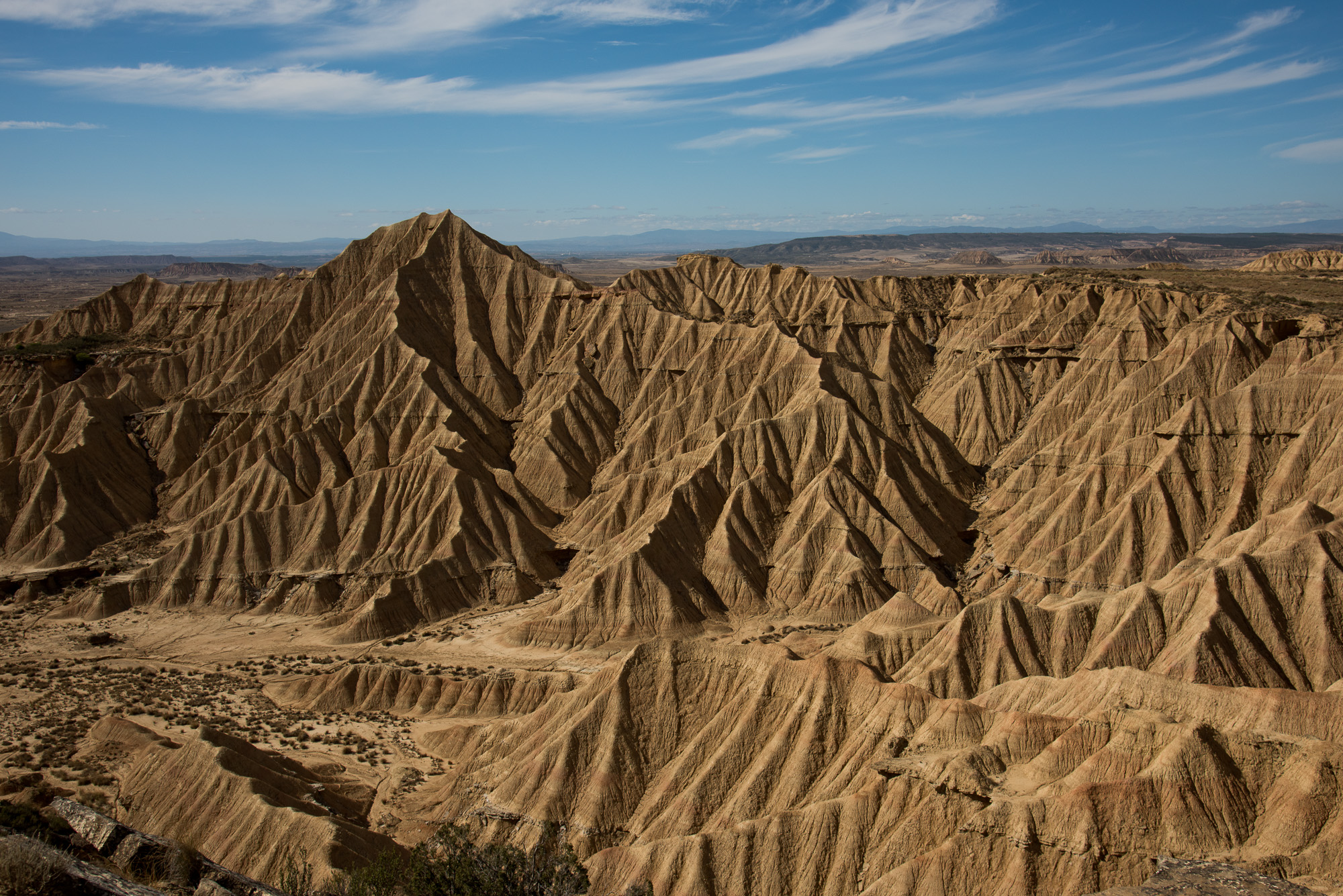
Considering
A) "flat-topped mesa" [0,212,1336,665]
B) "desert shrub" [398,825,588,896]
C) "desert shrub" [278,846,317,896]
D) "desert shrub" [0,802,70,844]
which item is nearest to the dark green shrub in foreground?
"desert shrub" [398,825,588,896]

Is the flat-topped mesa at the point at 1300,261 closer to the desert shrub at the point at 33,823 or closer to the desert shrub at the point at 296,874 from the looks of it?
the desert shrub at the point at 296,874

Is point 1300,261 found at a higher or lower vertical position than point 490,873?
higher

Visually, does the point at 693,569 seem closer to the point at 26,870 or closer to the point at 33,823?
the point at 33,823

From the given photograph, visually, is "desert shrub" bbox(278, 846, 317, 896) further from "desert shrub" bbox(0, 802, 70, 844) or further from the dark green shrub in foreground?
"desert shrub" bbox(0, 802, 70, 844)

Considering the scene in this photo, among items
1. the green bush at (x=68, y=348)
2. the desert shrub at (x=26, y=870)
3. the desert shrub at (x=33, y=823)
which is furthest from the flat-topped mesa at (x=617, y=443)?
the desert shrub at (x=26, y=870)

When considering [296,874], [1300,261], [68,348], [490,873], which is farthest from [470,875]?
[1300,261]

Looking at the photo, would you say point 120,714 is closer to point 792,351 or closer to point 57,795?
point 57,795
